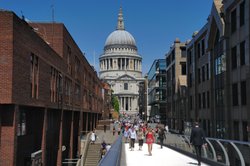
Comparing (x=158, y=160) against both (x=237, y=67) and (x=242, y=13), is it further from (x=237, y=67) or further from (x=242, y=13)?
(x=242, y=13)

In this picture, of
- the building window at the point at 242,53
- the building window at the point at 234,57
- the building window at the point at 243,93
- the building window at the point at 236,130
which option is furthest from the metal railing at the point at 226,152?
the building window at the point at 234,57

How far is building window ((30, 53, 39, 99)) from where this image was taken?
21.3m

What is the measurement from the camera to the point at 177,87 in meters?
65.3

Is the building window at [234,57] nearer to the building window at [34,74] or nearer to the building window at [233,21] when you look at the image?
the building window at [233,21]

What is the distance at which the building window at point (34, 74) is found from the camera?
21.3 m

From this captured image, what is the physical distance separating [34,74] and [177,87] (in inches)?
1788

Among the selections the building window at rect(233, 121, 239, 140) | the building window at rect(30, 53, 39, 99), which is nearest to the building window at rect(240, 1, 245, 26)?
the building window at rect(233, 121, 239, 140)

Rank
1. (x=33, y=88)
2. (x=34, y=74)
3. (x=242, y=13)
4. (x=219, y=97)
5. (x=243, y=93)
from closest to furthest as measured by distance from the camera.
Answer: (x=33, y=88) → (x=34, y=74) → (x=243, y=93) → (x=242, y=13) → (x=219, y=97)

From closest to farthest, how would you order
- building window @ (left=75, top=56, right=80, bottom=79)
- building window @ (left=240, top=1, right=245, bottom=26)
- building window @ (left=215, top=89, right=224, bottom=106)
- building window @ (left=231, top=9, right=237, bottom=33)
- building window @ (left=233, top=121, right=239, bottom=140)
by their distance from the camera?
building window @ (left=240, top=1, right=245, bottom=26) < building window @ (left=233, top=121, right=239, bottom=140) < building window @ (left=231, top=9, right=237, bottom=33) < building window @ (left=215, top=89, right=224, bottom=106) < building window @ (left=75, top=56, right=80, bottom=79)

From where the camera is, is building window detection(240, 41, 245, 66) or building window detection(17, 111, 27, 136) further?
building window detection(240, 41, 245, 66)

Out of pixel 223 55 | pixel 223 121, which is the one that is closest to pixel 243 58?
pixel 223 55

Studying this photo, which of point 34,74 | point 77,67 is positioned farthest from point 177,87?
point 34,74

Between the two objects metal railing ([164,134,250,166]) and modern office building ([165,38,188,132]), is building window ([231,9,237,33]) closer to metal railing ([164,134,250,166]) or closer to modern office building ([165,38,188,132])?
metal railing ([164,134,250,166])

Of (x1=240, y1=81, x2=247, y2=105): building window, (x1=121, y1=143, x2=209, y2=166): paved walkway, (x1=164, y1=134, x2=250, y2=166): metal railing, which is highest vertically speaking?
(x1=240, y1=81, x2=247, y2=105): building window
